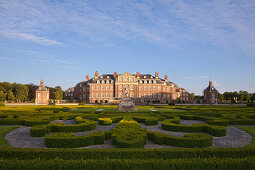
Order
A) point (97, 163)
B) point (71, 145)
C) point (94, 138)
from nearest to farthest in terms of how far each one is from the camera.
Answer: point (97, 163)
point (71, 145)
point (94, 138)

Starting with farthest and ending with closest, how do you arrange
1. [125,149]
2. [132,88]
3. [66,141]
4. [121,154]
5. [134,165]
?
[132,88] < [66,141] < [125,149] < [121,154] < [134,165]

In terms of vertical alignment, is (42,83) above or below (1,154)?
above

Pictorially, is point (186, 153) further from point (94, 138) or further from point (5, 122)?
point (5, 122)

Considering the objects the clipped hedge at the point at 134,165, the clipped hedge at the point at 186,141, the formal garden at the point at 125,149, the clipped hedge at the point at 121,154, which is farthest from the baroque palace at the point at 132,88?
the clipped hedge at the point at 134,165

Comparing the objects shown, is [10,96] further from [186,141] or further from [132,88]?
[186,141]

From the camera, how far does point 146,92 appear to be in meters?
62.7

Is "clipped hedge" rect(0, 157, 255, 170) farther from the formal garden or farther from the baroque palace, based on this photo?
the baroque palace

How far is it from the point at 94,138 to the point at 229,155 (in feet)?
19.1

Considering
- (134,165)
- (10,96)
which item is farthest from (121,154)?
(10,96)

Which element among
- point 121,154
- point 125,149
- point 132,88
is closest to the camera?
point 121,154

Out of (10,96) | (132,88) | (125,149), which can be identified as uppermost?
(132,88)

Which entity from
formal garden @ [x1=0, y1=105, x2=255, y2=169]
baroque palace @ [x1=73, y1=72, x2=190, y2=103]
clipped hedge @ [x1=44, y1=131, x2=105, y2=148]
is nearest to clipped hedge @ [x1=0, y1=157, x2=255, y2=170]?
formal garden @ [x1=0, y1=105, x2=255, y2=169]

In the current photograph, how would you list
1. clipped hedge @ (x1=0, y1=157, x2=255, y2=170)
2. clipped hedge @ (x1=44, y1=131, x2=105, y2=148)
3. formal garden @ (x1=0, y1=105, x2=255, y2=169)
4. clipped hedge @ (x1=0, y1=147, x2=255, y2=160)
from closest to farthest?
clipped hedge @ (x1=0, y1=157, x2=255, y2=170) < formal garden @ (x1=0, y1=105, x2=255, y2=169) < clipped hedge @ (x1=0, y1=147, x2=255, y2=160) < clipped hedge @ (x1=44, y1=131, x2=105, y2=148)

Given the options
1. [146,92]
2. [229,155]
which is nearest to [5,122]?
[229,155]
